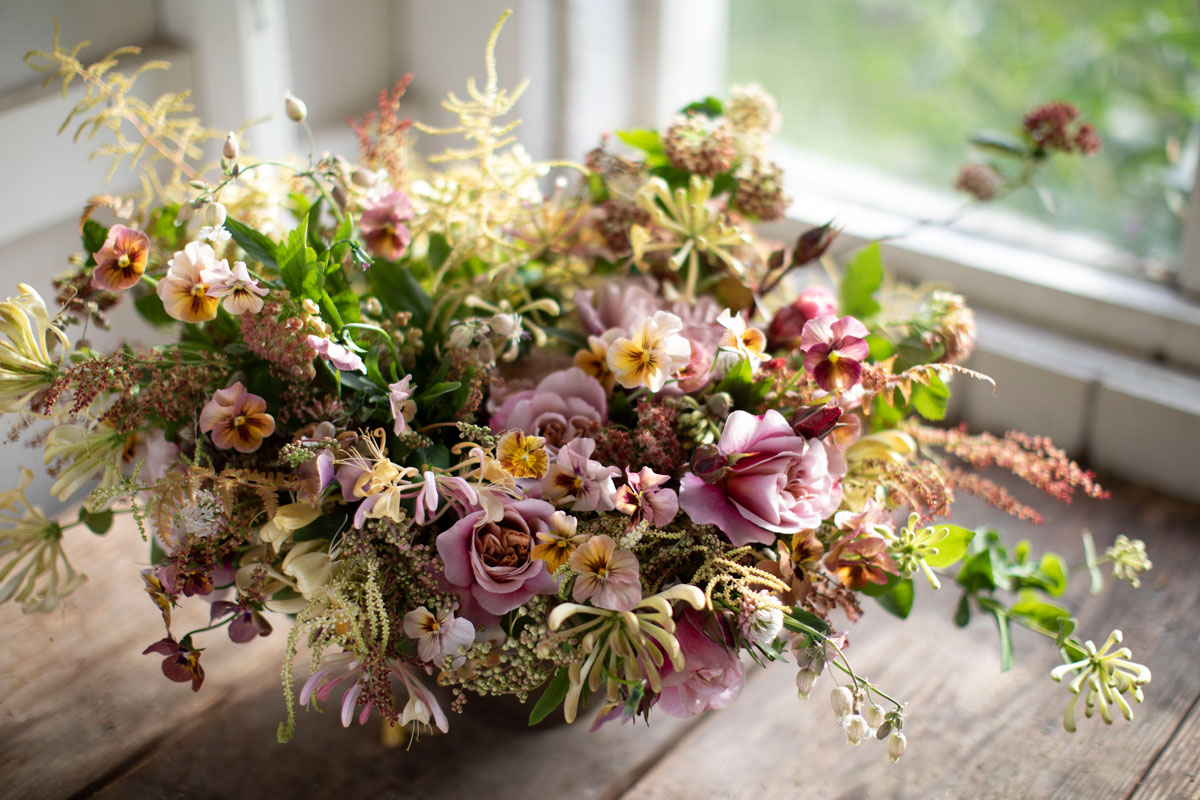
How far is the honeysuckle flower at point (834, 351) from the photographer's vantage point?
60 centimetres

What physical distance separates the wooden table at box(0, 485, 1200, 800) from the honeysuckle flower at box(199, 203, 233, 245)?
0.34m

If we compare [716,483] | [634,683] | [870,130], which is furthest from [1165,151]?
[634,683]

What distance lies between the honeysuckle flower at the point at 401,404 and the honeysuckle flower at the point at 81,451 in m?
0.20

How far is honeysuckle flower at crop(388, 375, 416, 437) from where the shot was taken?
585 millimetres

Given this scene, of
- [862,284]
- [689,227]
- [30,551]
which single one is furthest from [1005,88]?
[30,551]

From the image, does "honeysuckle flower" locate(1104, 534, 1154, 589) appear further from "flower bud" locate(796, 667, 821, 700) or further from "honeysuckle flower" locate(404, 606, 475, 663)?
"honeysuckle flower" locate(404, 606, 475, 663)

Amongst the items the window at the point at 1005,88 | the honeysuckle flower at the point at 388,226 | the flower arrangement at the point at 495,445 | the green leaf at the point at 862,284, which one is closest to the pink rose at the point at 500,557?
the flower arrangement at the point at 495,445

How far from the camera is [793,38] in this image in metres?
1.25

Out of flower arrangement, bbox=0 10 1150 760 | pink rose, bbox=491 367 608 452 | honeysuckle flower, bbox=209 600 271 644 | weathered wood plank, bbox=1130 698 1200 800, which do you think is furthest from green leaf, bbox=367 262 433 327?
weathered wood plank, bbox=1130 698 1200 800

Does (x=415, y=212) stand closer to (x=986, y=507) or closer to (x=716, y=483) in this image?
(x=716, y=483)

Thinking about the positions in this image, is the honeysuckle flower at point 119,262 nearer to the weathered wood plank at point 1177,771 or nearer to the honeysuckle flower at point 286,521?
the honeysuckle flower at point 286,521

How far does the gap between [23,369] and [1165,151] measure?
1.05m

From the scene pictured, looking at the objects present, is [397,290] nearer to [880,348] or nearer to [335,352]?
[335,352]

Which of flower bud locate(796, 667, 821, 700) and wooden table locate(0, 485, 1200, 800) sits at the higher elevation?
flower bud locate(796, 667, 821, 700)
